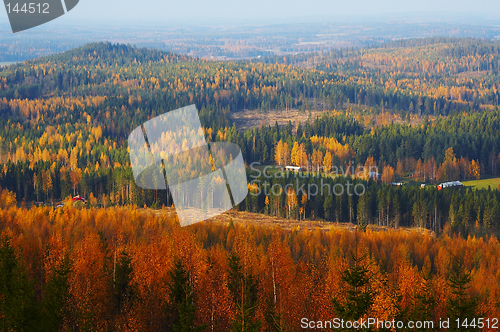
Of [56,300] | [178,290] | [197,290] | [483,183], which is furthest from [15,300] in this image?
[483,183]

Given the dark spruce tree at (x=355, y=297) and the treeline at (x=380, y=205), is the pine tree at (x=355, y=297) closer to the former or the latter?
the dark spruce tree at (x=355, y=297)

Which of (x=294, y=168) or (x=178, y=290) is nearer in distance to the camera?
(x=178, y=290)

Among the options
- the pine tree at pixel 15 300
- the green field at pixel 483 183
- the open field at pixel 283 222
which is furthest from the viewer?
the green field at pixel 483 183

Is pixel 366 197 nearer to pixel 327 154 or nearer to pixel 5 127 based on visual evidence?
pixel 327 154

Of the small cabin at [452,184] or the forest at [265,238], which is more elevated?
the forest at [265,238]

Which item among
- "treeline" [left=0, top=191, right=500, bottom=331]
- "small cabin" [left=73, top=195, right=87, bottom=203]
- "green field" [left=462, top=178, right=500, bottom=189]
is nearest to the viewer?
"treeline" [left=0, top=191, right=500, bottom=331]

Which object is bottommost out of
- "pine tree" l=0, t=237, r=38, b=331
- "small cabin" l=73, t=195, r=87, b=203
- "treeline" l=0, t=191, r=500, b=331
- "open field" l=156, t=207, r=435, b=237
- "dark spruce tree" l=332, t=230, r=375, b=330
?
"open field" l=156, t=207, r=435, b=237

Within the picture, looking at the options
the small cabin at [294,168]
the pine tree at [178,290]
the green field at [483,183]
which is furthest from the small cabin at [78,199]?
the green field at [483,183]

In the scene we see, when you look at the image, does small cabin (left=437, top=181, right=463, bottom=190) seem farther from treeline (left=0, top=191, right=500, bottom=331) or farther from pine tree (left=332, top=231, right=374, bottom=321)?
pine tree (left=332, top=231, right=374, bottom=321)

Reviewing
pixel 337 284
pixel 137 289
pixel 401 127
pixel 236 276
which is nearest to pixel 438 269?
pixel 337 284

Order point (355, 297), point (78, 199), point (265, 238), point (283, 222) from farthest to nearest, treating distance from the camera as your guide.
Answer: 1. point (78, 199)
2. point (283, 222)
3. point (265, 238)
4. point (355, 297)

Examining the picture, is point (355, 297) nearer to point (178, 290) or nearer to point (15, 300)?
point (178, 290)

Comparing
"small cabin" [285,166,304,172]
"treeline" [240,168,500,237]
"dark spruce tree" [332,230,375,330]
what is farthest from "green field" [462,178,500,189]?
"dark spruce tree" [332,230,375,330]
